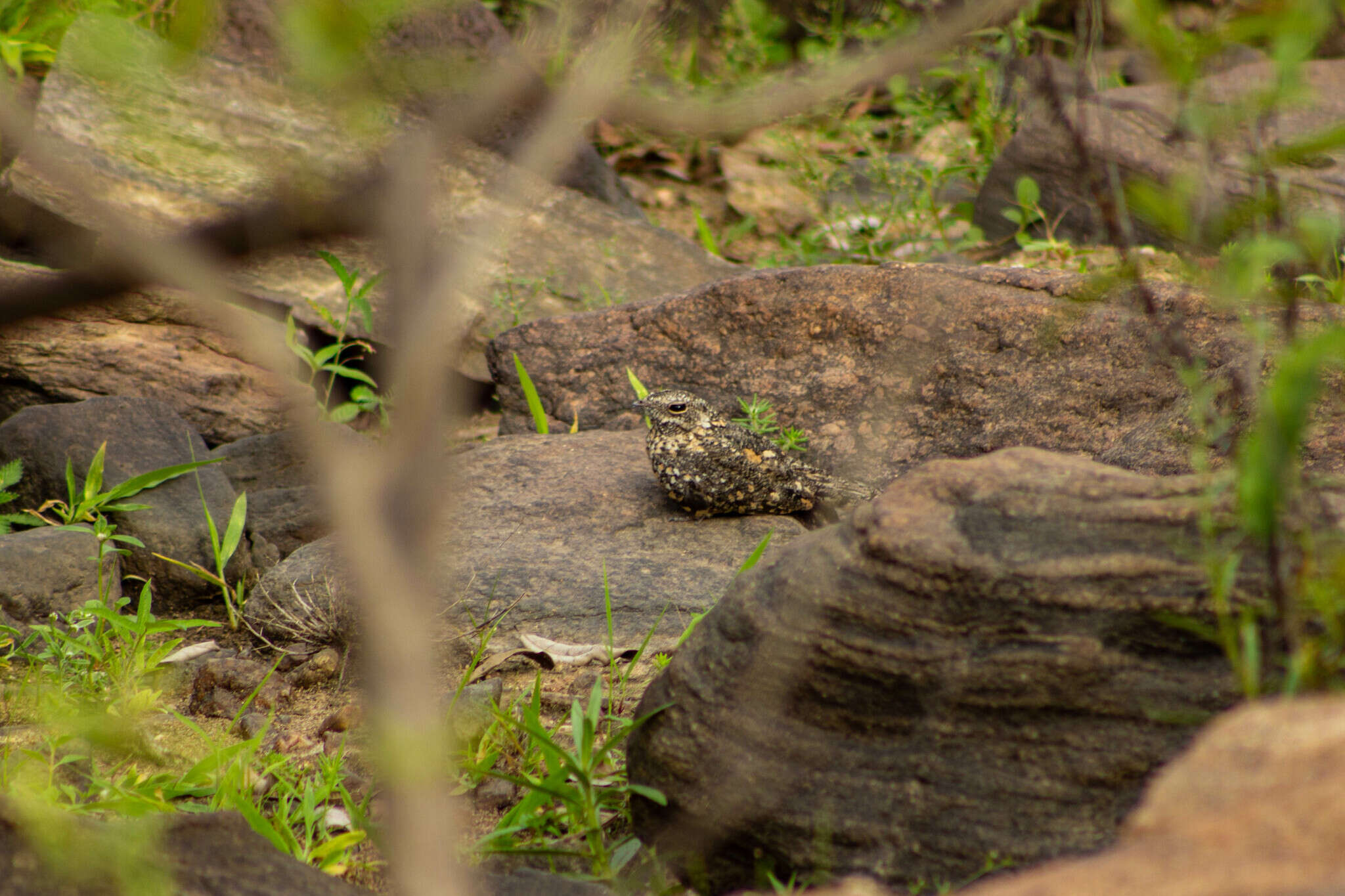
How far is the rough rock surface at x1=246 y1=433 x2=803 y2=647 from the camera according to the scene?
3.60m

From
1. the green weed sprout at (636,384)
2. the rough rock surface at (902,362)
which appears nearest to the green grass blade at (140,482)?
the rough rock surface at (902,362)

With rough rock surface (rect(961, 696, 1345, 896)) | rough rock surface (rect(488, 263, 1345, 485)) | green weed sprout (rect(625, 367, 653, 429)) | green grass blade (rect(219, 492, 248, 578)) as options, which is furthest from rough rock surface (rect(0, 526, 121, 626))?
rough rock surface (rect(961, 696, 1345, 896))

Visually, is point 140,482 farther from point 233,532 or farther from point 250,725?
point 250,725

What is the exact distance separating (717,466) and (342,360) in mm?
2701

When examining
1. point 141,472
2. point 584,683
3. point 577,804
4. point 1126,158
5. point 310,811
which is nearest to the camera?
Result: point 577,804

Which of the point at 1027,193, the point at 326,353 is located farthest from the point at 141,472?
the point at 1027,193

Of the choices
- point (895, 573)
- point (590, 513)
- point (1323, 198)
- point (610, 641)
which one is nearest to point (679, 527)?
point (590, 513)

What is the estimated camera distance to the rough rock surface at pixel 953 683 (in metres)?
1.99

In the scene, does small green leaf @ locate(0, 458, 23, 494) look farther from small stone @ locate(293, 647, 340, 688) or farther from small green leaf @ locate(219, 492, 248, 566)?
small stone @ locate(293, 647, 340, 688)

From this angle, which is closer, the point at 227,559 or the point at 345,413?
the point at 227,559

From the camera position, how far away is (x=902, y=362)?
4.63m

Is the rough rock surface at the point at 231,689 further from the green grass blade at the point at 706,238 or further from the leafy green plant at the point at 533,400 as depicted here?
the green grass blade at the point at 706,238

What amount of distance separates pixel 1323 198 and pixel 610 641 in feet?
14.5

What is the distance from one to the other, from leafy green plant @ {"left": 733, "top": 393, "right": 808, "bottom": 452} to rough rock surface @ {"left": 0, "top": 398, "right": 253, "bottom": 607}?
205 centimetres
